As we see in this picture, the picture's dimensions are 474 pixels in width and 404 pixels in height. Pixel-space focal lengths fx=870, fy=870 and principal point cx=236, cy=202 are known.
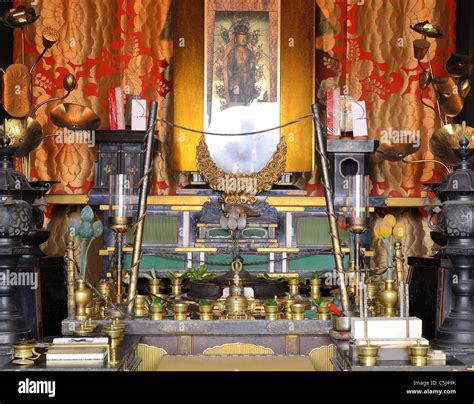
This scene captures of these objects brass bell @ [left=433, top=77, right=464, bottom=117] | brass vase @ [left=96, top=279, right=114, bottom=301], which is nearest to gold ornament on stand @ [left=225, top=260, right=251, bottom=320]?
brass vase @ [left=96, top=279, right=114, bottom=301]

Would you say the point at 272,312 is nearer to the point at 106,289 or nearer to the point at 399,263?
the point at 399,263

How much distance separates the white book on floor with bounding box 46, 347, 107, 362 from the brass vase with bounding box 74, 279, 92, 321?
2.04 feet

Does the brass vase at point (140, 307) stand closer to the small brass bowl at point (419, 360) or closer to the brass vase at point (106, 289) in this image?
the brass vase at point (106, 289)

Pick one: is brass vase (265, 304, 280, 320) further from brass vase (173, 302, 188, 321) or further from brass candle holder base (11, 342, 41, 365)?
brass candle holder base (11, 342, 41, 365)

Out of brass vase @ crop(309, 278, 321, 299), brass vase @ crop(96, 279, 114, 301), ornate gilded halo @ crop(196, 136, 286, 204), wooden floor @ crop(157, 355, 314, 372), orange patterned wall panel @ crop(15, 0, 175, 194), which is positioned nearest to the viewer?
wooden floor @ crop(157, 355, 314, 372)

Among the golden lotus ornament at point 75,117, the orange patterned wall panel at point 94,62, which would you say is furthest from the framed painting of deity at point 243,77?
the golden lotus ornament at point 75,117

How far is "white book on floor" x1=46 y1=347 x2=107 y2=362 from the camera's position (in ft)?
9.37

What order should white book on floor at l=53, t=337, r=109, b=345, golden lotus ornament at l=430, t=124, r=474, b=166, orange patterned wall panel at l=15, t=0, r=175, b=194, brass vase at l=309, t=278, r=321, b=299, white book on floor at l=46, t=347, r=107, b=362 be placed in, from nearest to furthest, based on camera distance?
white book on floor at l=46, t=347, r=107, b=362 → white book on floor at l=53, t=337, r=109, b=345 → brass vase at l=309, t=278, r=321, b=299 → golden lotus ornament at l=430, t=124, r=474, b=166 → orange patterned wall panel at l=15, t=0, r=175, b=194

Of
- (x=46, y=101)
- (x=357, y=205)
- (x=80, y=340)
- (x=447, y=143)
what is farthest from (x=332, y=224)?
(x=46, y=101)

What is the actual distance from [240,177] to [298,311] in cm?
273

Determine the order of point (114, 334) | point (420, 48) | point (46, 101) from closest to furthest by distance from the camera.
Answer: point (114, 334) < point (46, 101) < point (420, 48)

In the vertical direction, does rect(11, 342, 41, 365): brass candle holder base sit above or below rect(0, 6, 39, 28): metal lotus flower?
below

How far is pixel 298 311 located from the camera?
142 inches

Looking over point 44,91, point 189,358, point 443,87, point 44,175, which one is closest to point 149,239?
point 44,175
